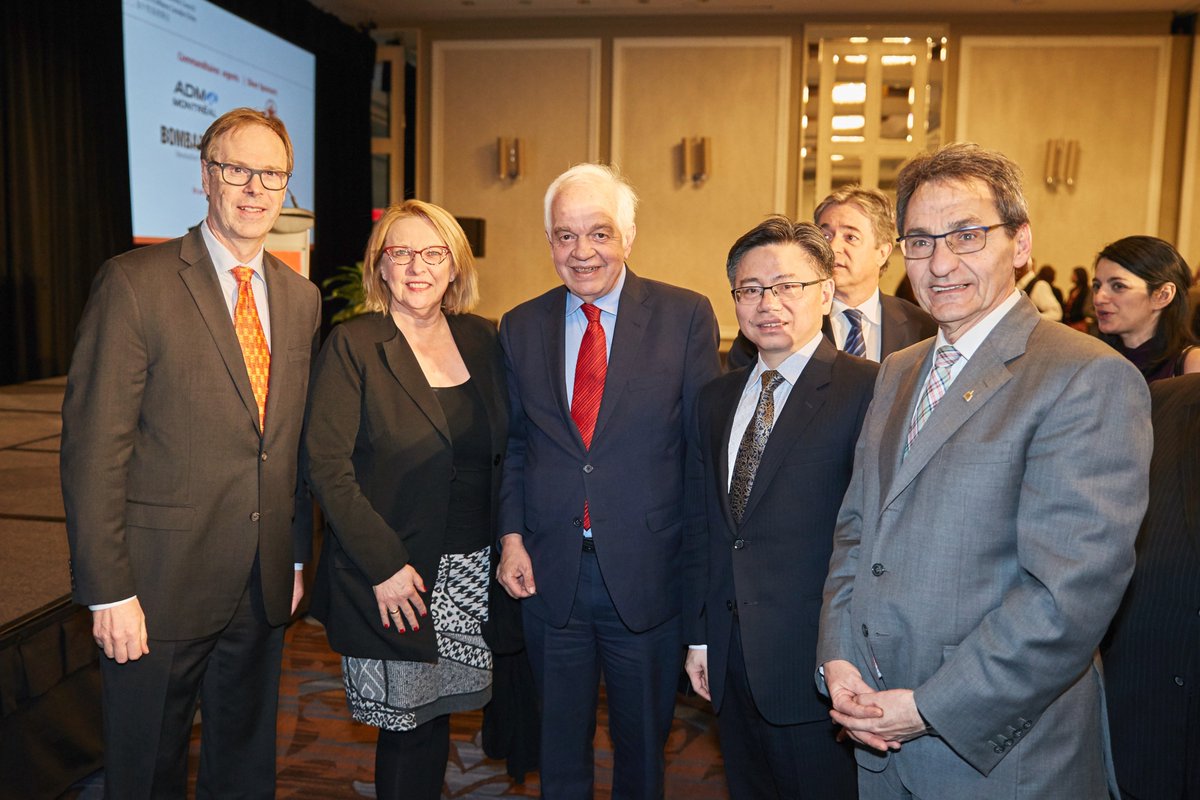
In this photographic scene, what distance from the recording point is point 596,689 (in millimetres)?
2311

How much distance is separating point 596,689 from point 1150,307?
6.83 ft

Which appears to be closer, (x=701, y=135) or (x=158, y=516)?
(x=158, y=516)

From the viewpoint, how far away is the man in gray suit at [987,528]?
1.29 m

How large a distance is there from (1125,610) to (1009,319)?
0.79 m

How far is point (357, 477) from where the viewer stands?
7.34ft

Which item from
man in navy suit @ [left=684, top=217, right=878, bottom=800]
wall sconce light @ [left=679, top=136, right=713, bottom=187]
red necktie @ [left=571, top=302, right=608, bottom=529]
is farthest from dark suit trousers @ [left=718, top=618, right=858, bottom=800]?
wall sconce light @ [left=679, top=136, right=713, bottom=187]

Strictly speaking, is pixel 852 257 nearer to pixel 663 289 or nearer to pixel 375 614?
pixel 663 289

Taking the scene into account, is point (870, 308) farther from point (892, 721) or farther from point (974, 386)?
point (892, 721)

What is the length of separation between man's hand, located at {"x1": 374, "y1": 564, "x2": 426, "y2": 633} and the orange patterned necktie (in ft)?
1.61

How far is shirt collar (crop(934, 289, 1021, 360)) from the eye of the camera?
1468 millimetres

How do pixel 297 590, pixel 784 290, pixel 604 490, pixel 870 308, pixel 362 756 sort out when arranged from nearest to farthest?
pixel 784 290, pixel 604 490, pixel 297 590, pixel 870 308, pixel 362 756

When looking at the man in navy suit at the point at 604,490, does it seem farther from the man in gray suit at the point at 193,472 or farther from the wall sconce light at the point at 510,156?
the wall sconce light at the point at 510,156

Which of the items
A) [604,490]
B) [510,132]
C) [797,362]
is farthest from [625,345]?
[510,132]

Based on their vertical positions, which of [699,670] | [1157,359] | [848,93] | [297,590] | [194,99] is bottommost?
[699,670]
